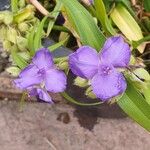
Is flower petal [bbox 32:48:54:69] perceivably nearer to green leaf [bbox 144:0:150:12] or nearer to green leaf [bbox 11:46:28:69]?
green leaf [bbox 11:46:28:69]

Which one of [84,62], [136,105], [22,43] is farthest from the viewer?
[22,43]

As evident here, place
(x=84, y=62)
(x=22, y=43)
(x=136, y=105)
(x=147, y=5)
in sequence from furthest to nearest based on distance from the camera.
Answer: (x=147, y=5), (x=22, y=43), (x=136, y=105), (x=84, y=62)

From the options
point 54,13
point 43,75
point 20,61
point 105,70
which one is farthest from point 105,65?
point 54,13

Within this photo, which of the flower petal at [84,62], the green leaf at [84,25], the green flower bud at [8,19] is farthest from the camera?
the green flower bud at [8,19]

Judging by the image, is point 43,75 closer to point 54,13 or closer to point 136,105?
point 136,105

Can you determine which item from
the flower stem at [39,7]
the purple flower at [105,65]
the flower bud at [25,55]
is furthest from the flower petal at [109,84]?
the flower stem at [39,7]

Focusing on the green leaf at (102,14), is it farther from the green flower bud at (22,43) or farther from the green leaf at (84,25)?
the green flower bud at (22,43)

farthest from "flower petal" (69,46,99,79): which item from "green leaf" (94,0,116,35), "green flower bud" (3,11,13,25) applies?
"green flower bud" (3,11,13,25)
